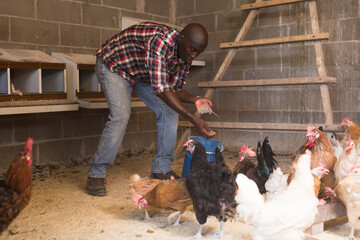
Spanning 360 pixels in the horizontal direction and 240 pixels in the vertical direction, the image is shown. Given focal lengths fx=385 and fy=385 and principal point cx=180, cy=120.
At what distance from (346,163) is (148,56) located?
151 cm

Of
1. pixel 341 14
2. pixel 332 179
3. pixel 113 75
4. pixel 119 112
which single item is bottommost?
pixel 332 179

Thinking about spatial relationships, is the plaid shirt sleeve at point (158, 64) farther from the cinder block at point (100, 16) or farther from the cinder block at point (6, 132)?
the cinder block at point (100, 16)

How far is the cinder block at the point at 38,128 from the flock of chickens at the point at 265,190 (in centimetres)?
200

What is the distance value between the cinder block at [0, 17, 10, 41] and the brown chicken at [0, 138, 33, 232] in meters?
2.47

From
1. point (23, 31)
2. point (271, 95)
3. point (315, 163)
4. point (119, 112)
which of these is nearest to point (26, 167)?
point (119, 112)

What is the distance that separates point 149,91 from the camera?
3.27m

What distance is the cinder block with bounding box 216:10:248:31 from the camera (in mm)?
5320

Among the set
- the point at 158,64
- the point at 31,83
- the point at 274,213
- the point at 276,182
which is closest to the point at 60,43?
the point at 31,83

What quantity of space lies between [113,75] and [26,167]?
1.40 meters

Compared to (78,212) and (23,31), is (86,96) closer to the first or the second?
(23,31)

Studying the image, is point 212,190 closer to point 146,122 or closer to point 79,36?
point 79,36

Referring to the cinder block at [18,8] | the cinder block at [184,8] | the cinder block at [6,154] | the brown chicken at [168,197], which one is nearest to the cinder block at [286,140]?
the cinder block at [184,8]

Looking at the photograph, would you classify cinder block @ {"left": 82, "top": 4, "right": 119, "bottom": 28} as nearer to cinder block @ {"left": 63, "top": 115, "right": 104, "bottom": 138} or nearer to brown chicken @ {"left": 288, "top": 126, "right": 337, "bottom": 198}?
cinder block @ {"left": 63, "top": 115, "right": 104, "bottom": 138}

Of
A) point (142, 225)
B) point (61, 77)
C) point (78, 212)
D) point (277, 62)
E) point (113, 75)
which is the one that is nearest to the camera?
point (142, 225)
